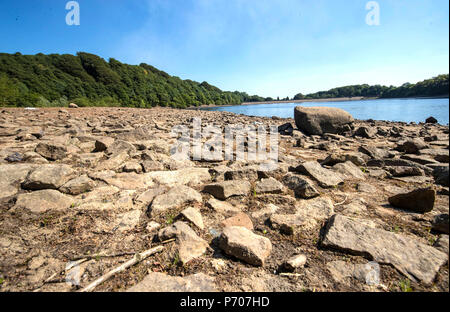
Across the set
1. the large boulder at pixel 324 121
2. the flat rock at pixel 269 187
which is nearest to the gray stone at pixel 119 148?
the flat rock at pixel 269 187

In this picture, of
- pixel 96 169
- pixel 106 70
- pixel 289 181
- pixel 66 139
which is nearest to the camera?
pixel 289 181

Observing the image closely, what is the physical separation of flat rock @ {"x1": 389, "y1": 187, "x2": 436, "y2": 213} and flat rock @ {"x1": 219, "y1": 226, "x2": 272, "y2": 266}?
1716 millimetres

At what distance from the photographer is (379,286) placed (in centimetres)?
133

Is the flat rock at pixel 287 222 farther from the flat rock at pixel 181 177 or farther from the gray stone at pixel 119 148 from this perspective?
the gray stone at pixel 119 148

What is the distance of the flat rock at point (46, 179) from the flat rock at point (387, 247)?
312 centimetres

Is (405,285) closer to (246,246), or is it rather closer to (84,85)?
(246,246)

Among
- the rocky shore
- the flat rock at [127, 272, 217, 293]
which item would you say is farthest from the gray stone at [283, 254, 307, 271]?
the flat rock at [127, 272, 217, 293]

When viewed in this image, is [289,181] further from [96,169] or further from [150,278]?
[96,169]

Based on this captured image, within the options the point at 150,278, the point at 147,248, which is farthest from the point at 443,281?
the point at 147,248

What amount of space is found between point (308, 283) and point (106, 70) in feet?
175

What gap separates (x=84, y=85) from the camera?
36.7 metres

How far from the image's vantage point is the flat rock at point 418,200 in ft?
6.95

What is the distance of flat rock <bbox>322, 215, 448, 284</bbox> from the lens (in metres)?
1.41

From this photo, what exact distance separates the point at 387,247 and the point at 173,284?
1.67m
